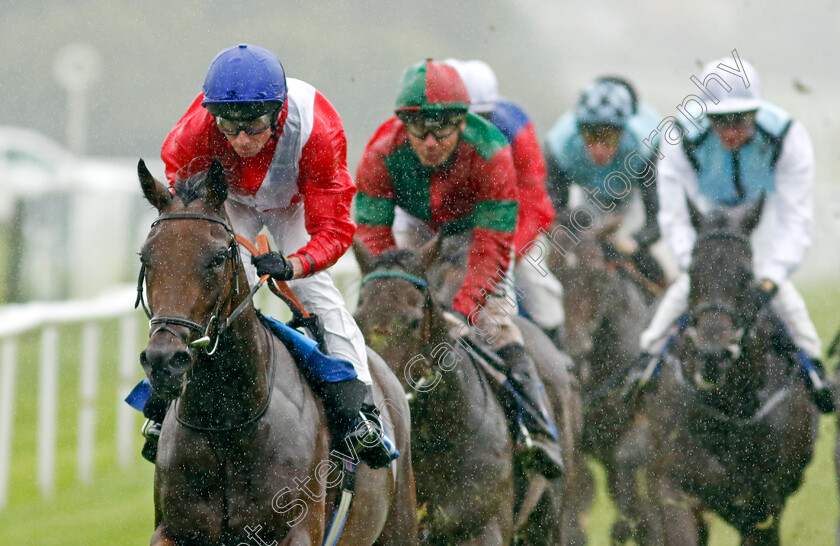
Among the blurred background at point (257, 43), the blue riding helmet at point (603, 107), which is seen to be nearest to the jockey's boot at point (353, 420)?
the blue riding helmet at point (603, 107)

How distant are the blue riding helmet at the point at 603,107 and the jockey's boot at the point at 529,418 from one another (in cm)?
294

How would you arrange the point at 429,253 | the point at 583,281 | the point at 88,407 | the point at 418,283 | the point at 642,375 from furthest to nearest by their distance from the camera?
the point at 88,407 → the point at 583,281 → the point at 642,375 → the point at 429,253 → the point at 418,283

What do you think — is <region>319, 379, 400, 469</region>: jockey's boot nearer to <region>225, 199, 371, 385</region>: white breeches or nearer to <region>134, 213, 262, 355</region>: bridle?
<region>225, 199, 371, 385</region>: white breeches

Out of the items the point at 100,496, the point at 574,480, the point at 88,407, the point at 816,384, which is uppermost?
the point at 816,384

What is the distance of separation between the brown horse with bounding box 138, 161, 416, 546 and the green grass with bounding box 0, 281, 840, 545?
10.8ft

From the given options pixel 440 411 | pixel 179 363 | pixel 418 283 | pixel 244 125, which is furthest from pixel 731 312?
pixel 179 363

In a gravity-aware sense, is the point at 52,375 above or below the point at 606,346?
below

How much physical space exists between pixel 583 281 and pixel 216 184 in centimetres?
440

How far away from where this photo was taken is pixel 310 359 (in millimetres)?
3588

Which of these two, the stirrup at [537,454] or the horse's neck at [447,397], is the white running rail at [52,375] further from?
the stirrup at [537,454]

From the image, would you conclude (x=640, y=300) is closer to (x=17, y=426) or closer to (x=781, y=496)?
(x=781, y=496)

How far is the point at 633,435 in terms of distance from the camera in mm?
6703

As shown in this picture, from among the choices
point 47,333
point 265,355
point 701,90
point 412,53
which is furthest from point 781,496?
point 412,53

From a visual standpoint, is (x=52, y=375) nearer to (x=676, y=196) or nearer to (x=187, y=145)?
(x=676, y=196)
